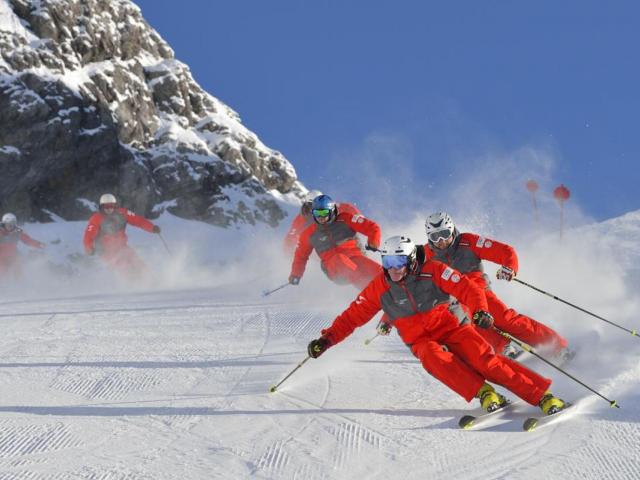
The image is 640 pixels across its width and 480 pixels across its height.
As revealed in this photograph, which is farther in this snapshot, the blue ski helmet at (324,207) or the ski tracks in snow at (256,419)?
the blue ski helmet at (324,207)

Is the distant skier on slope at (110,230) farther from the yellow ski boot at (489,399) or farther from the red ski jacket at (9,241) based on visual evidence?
the yellow ski boot at (489,399)

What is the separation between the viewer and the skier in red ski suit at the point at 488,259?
6605 millimetres

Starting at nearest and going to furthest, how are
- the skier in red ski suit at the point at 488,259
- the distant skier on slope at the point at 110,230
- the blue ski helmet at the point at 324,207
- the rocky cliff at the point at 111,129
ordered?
1. the skier in red ski suit at the point at 488,259
2. the blue ski helmet at the point at 324,207
3. the distant skier on slope at the point at 110,230
4. the rocky cliff at the point at 111,129

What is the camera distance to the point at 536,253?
13461 mm

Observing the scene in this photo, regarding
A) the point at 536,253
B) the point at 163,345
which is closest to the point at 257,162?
the point at 536,253

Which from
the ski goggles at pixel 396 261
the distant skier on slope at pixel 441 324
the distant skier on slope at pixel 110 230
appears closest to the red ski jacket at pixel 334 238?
the distant skier on slope at pixel 441 324

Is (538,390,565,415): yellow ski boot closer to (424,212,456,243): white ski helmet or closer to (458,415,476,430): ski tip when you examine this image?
(458,415,476,430): ski tip

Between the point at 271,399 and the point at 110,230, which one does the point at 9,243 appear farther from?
the point at 271,399

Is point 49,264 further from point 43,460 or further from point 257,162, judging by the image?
point 257,162

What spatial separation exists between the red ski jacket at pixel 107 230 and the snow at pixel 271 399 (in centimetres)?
366

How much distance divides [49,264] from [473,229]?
1197 centimetres

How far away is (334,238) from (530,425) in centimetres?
648

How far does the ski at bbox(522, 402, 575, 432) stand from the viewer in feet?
14.9

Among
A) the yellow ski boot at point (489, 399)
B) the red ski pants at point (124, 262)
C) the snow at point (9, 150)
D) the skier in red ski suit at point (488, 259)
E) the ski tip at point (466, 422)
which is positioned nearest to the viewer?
the ski tip at point (466, 422)
